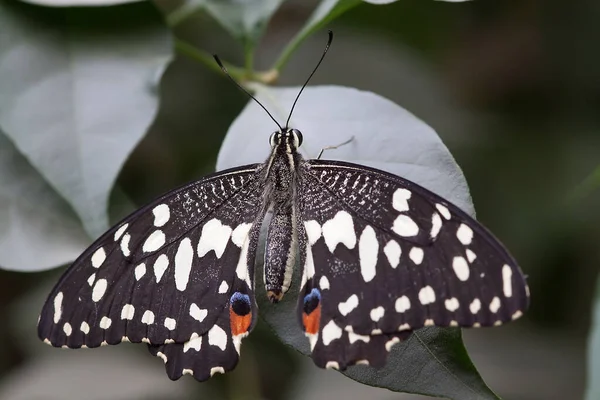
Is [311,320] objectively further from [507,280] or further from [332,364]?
[507,280]

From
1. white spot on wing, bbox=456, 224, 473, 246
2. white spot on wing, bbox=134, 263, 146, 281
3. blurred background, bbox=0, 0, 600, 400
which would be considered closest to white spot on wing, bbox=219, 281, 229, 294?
white spot on wing, bbox=134, 263, 146, 281

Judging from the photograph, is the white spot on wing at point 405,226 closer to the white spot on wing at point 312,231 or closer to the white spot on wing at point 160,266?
the white spot on wing at point 312,231

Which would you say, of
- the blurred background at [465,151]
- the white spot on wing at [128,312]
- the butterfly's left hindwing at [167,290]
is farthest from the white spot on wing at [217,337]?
the blurred background at [465,151]

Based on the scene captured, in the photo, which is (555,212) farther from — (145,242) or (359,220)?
(145,242)

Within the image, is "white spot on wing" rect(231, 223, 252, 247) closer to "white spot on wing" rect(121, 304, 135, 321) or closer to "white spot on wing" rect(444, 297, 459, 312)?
"white spot on wing" rect(121, 304, 135, 321)

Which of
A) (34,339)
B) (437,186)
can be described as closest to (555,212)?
(437,186)

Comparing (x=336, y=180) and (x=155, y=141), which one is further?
(x=155, y=141)
